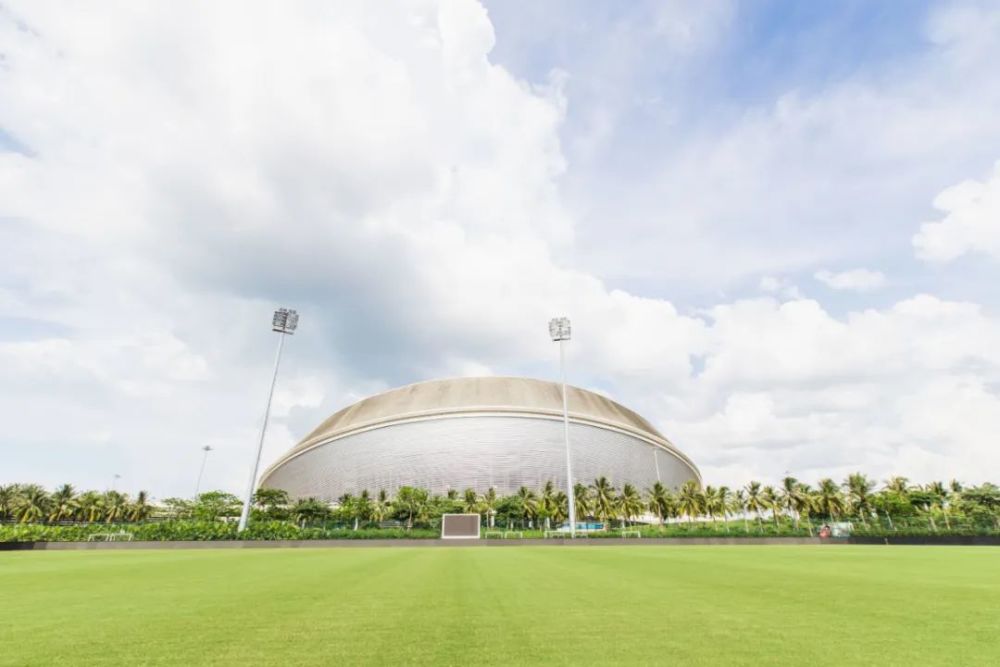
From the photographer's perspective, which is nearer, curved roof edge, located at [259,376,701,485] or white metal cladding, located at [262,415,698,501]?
white metal cladding, located at [262,415,698,501]

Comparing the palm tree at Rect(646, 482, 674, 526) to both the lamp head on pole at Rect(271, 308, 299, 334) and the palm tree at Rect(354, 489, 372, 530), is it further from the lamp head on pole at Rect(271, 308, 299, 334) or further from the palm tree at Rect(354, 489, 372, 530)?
the lamp head on pole at Rect(271, 308, 299, 334)

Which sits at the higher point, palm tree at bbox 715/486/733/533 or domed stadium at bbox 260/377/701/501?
domed stadium at bbox 260/377/701/501

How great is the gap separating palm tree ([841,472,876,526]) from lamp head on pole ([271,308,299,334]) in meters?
69.4

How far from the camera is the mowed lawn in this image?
4.00 m

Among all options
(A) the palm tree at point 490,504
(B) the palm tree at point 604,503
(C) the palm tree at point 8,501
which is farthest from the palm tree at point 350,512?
(C) the palm tree at point 8,501

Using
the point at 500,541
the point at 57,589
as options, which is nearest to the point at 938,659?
the point at 57,589

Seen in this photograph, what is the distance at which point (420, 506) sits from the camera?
57656mm

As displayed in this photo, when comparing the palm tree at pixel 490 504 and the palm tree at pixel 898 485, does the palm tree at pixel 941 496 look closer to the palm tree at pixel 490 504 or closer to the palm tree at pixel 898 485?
the palm tree at pixel 898 485

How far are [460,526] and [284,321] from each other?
28.8 meters

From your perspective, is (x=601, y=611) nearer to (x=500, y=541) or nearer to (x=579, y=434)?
(x=500, y=541)

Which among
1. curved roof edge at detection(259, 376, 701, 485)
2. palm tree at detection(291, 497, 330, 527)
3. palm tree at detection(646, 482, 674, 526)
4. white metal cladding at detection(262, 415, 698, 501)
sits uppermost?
curved roof edge at detection(259, 376, 701, 485)

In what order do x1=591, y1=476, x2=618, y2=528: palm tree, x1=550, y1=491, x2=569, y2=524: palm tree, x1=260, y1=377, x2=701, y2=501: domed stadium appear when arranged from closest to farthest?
x1=550, y1=491, x2=569, y2=524: palm tree
x1=591, y1=476, x2=618, y2=528: palm tree
x1=260, y1=377, x2=701, y2=501: domed stadium

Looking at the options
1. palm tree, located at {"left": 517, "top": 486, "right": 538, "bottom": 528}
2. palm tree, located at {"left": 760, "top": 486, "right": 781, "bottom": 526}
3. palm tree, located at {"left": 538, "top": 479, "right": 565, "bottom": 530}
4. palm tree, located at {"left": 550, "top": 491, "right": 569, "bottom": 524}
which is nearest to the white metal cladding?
palm tree, located at {"left": 517, "top": 486, "right": 538, "bottom": 528}

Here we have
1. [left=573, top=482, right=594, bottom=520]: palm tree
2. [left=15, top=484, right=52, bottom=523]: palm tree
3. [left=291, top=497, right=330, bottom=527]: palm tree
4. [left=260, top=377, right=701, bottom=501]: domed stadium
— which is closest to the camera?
[left=573, top=482, right=594, bottom=520]: palm tree
